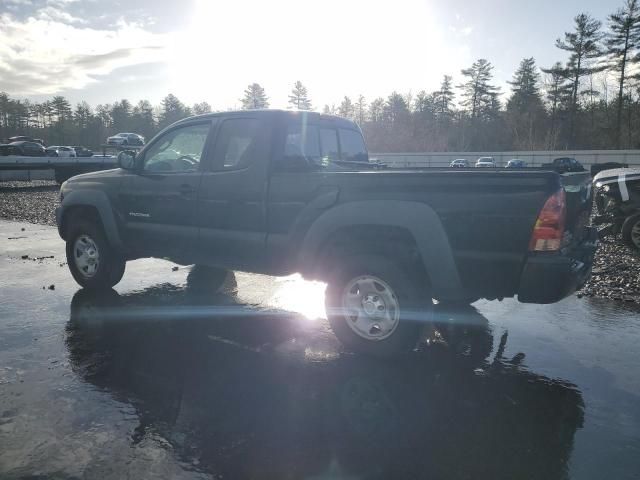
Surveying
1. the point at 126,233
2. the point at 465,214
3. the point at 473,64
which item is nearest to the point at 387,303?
the point at 465,214

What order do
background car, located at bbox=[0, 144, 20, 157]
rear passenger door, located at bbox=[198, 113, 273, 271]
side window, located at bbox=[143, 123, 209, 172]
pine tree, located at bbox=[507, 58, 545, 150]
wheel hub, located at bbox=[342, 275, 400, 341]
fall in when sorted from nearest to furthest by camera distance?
wheel hub, located at bbox=[342, 275, 400, 341] < rear passenger door, located at bbox=[198, 113, 273, 271] < side window, located at bbox=[143, 123, 209, 172] < background car, located at bbox=[0, 144, 20, 157] < pine tree, located at bbox=[507, 58, 545, 150]

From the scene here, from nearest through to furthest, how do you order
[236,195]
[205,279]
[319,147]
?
[236,195] → [319,147] → [205,279]

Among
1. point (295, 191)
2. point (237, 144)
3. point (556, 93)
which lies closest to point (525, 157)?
point (556, 93)

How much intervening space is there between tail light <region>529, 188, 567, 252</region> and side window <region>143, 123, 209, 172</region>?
135 inches

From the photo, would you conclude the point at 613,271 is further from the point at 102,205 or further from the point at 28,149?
the point at 28,149

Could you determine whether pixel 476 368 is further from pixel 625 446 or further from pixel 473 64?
pixel 473 64

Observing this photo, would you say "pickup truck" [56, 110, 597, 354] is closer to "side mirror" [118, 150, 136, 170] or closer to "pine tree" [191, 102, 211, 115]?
"side mirror" [118, 150, 136, 170]

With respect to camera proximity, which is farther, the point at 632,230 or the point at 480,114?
the point at 480,114

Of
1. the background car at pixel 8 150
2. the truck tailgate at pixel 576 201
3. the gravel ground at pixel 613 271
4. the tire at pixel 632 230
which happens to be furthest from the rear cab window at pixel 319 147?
the background car at pixel 8 150

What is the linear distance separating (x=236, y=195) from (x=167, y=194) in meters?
1.06

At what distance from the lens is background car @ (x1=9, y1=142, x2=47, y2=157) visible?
37191 mm

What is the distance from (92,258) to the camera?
616 cm

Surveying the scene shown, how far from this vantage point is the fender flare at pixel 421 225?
367cm

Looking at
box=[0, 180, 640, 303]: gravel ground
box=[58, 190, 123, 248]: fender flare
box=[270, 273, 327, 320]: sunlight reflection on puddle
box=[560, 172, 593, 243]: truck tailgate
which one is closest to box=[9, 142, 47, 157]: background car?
box=[0, 180, 640, 303]: gravel ground
